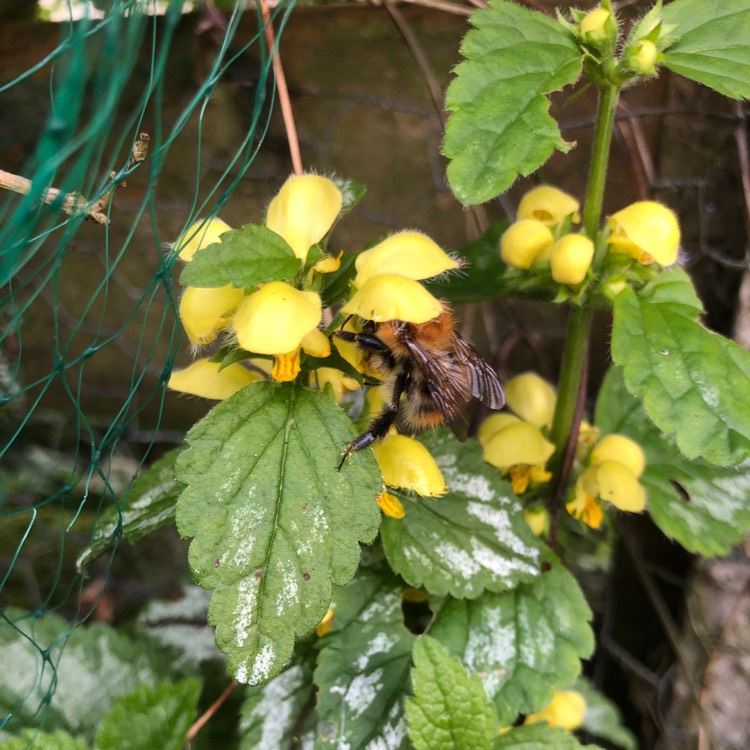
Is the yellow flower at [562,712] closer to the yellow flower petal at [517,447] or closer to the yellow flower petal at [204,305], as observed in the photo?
the yellow flower petal at [517,447]

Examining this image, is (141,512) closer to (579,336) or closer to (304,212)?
(304,212)

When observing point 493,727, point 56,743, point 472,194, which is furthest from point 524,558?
point 56,743

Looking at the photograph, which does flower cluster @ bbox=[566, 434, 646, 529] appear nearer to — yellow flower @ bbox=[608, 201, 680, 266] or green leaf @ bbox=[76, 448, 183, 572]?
yellow flower @ bbox=[608, 201, 680, 266]

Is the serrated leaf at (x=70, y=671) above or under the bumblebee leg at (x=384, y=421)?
under

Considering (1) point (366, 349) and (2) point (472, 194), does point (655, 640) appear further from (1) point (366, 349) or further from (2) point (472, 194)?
(2) point (472, 194)

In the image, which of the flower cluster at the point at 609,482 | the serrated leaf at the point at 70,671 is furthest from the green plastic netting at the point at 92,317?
the flower cluster at the point at 609,482

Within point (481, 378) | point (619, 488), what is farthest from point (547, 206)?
point (619, 488)

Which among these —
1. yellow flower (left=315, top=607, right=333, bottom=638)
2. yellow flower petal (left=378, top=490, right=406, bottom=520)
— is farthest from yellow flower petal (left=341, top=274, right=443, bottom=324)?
yellow flower (left=315, top=607, right=333, bottom=638)
